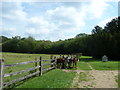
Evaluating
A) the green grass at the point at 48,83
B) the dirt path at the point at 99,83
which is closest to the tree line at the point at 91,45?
the dirt path at the point at 99,83

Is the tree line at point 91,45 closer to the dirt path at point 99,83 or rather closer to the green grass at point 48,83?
the dirt path at point 99,83

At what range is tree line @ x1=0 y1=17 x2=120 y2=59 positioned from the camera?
170 feet

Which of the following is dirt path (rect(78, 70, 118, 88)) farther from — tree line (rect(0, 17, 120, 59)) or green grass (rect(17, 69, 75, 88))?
tree line (rect(0, 17, 120, 59))

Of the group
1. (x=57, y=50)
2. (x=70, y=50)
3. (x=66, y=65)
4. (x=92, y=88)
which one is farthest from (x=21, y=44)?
(x=92, y=88)

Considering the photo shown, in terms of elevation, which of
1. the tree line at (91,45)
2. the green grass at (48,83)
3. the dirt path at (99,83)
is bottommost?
the dirt path at (99,83)

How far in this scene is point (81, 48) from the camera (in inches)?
3009

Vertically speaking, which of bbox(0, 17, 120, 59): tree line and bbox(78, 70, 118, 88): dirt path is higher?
bbox(0, 17, 120, 59): tree line

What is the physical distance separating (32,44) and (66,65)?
3345 inches

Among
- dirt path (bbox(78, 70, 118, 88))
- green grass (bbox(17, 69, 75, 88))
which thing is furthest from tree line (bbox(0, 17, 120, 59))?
green grass (bbox(17, 69, 75, 88))

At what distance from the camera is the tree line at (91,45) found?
5178cm

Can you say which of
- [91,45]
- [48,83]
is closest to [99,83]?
[48,83]

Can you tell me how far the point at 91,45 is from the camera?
185ft

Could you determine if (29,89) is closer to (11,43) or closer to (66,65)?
(66,65)

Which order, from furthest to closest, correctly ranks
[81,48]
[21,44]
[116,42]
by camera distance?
[21,44]
[81,48]
[116,42]
